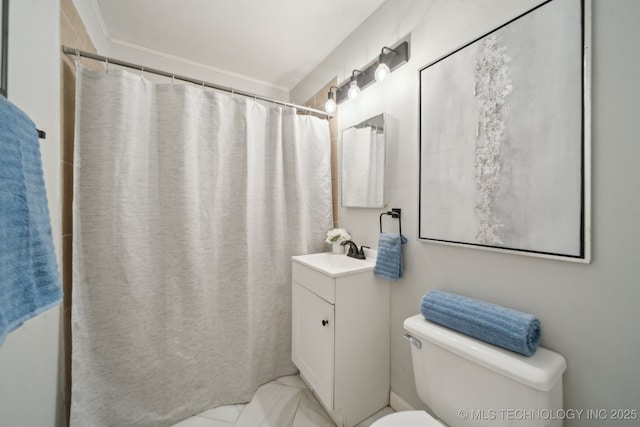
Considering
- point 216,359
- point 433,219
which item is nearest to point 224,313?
point 216,359

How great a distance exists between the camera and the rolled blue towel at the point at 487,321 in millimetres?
746

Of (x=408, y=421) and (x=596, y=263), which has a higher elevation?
(x=596, y=263)

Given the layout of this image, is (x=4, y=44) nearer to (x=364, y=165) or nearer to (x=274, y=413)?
(x=364, y=165)

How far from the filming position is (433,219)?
1143 mm

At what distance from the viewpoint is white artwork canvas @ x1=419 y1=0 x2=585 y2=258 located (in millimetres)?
745

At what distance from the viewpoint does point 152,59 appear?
196 cm

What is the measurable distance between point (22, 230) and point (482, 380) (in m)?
1.34

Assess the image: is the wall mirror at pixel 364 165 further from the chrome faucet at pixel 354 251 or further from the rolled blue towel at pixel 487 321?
the rolled blue towel at pixel 487 321

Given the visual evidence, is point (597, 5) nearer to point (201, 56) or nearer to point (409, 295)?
point (409, 295)

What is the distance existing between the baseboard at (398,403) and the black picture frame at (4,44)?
2030 millimetres

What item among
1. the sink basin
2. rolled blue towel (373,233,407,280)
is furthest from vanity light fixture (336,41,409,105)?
the sink basin

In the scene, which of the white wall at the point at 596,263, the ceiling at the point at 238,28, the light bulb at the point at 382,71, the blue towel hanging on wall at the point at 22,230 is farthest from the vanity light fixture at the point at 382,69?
the blue towel hanging on wall at the point at 22,230

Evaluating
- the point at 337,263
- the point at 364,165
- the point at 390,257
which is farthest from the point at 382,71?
the point at 337,263

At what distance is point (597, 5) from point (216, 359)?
2227 millimetres
